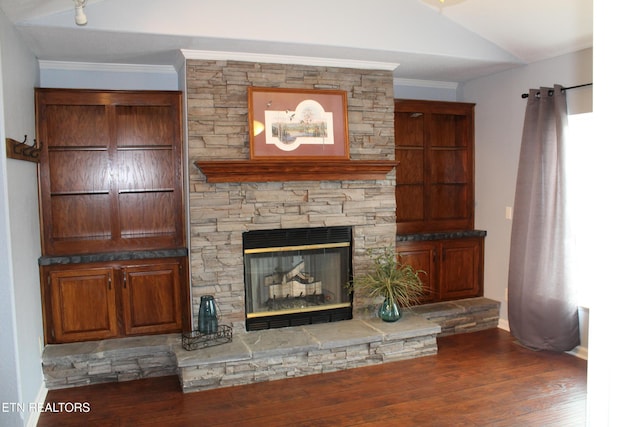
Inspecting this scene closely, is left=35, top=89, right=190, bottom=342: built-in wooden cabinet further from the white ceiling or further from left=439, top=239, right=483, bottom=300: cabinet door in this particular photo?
left=439, top=239, right=483, bottom=300: cabinet door

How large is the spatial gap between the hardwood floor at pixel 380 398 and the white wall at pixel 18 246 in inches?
15.1

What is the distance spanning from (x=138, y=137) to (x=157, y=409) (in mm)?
2201

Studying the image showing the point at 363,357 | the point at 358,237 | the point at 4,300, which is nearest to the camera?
the point at 4,300

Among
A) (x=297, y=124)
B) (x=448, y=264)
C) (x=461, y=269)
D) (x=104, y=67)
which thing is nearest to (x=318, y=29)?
(x=297, y=124)

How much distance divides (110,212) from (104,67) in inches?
48.5

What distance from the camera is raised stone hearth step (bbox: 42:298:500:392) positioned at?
11.8 feet

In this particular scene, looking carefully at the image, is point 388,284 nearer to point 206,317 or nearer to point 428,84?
point 206,317

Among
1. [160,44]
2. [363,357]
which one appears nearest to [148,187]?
[160,44]

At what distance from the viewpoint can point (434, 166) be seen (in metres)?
5.14

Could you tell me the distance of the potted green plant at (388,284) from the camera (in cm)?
419

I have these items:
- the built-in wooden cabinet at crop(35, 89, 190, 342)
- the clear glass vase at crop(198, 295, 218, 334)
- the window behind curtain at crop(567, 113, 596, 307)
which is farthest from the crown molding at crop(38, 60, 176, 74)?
the window behind curtain at crop(567, 113, 596, 307)

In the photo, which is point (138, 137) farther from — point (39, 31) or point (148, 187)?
point (39, 31)

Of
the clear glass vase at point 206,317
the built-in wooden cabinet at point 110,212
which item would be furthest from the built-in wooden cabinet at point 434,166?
the built-in wooden cabinet at point 110,212

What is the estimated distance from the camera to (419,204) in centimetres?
509
